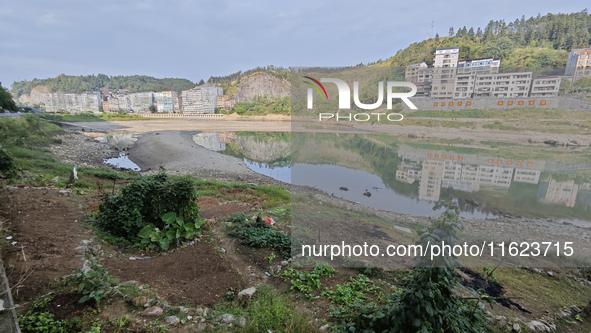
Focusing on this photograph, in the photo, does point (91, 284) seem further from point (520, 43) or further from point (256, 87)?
point (256, 87)

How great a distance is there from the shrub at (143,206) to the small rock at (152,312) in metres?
2.22

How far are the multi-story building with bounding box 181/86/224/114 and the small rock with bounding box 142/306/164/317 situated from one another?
93.4 metres

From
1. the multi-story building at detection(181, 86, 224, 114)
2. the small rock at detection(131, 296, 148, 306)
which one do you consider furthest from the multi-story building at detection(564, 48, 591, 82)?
the multi-story building at detection(181, 86, 224, 114)

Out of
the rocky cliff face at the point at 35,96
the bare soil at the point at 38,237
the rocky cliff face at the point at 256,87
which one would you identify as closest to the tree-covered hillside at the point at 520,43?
the bare soil at the point at 38,237

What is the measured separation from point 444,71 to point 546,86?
4.24 ft

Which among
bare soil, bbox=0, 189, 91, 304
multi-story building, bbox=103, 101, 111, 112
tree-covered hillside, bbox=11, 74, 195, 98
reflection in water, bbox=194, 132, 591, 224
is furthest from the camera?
tree-covered hillside, bbox=11, 74, 195, 98

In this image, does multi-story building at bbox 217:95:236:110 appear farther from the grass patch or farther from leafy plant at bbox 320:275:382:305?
the grass patch

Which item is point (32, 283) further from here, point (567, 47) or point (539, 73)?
point (567, 47)

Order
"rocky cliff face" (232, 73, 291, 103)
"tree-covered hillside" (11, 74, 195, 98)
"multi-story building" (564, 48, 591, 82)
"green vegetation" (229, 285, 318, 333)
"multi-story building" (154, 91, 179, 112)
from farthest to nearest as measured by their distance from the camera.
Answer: "tree-covered hillside" (11, 74, 195, 98) → "multi-story building" (154, 91, 179, 112) → "rocky cliff face" (232, 73, 291, 103) → "multi-story building" (564, 48, 591, 82) → "green vegetation" (229, 285, 318, 333)

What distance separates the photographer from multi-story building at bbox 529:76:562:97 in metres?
3.43

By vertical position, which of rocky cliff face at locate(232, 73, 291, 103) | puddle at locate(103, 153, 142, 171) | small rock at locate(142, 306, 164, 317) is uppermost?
rocky cliff face at locate(232, 73, 291, 103)

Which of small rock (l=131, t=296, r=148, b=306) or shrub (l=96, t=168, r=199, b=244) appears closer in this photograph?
small rock (l=131, t=296, r=148, b=306)

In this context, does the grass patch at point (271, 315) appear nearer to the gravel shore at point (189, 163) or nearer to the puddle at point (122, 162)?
the gravel shore at point (189, 163)

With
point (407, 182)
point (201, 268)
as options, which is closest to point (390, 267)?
point (407, 182)
